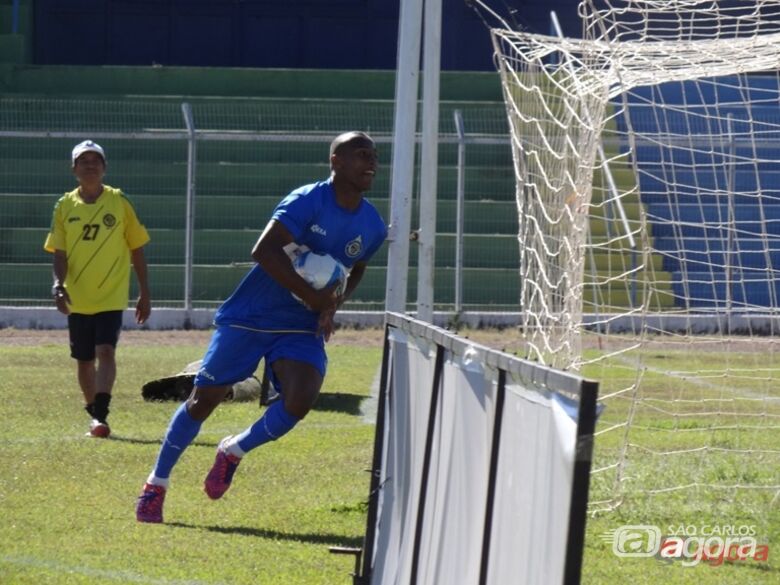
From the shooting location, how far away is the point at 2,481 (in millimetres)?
8188

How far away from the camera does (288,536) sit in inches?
274

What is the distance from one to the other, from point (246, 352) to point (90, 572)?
1464mm

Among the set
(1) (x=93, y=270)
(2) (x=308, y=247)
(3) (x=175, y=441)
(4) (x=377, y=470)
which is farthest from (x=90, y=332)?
(4) (x=377, y=470)

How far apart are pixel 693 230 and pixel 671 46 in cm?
1242

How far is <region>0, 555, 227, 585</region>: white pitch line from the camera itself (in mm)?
5945

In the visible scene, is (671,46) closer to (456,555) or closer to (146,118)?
(456,555)

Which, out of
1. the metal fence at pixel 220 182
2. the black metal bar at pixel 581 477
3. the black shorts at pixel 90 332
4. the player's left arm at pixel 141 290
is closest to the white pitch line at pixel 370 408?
the player's left arm at pixel 141 290

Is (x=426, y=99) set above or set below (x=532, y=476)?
above

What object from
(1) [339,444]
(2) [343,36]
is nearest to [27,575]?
(1) [339,444]

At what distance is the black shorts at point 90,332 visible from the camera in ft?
33.6

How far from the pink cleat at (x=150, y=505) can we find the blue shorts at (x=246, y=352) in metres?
0.53

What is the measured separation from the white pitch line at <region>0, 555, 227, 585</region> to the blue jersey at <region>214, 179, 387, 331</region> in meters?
1.49

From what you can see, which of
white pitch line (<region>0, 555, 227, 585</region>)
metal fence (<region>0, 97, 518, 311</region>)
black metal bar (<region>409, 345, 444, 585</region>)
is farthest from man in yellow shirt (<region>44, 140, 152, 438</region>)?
metal fence (<region>0, 97, 518, 311</region>)

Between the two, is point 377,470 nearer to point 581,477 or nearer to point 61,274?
point 581,477
